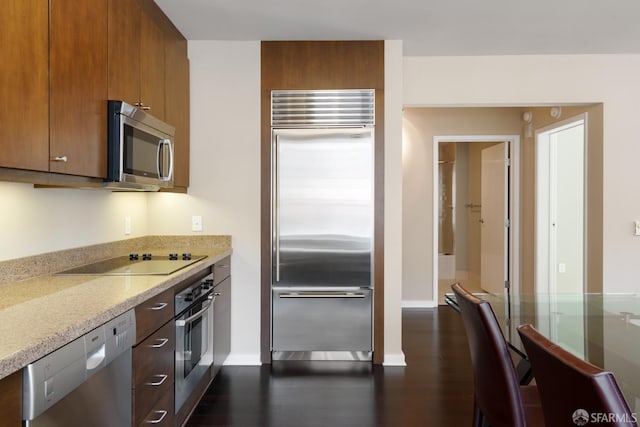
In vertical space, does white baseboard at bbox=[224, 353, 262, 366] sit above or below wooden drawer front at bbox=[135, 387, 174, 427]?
below

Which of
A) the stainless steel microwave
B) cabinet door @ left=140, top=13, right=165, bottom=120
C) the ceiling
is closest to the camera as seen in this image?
the stainless steel microwave

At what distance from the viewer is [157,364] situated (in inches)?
74.6

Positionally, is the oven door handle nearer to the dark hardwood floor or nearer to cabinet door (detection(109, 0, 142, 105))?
the dark hardwood floor

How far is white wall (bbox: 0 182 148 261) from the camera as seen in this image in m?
1.95

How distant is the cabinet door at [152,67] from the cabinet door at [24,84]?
0.83 metres

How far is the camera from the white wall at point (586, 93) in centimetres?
361

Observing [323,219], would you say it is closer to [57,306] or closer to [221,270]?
[221,270]

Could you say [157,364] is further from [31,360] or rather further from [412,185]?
[412,185]

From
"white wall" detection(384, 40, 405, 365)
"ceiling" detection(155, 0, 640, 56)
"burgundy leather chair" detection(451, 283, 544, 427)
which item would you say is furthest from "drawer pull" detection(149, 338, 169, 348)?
"ceiling" detection(155, 0, 640, 56)

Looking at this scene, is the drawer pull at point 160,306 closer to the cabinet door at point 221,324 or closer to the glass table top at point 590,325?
the cabinet door at point 221,324

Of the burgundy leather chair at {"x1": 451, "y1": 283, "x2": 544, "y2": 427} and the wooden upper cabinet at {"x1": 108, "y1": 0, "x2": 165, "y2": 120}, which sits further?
the wooden upper cabinet at {"x1": 108, "y1": 0, "x2": 165, "y2": 120}

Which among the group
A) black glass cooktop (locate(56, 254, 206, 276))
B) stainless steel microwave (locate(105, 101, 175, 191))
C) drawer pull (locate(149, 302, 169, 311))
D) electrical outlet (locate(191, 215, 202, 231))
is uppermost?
stainless steel microwave (locate(105, 101, 175, 191))

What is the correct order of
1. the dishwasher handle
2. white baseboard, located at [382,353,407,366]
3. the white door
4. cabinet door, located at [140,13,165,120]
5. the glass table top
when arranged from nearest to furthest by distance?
the dishwasher handle
the glass table top
cabinet door, located at [140,13,165,120]
white baseboard, located at [382,353,407,366]
the white door

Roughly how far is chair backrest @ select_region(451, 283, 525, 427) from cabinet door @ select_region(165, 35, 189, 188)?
7.48 ft
